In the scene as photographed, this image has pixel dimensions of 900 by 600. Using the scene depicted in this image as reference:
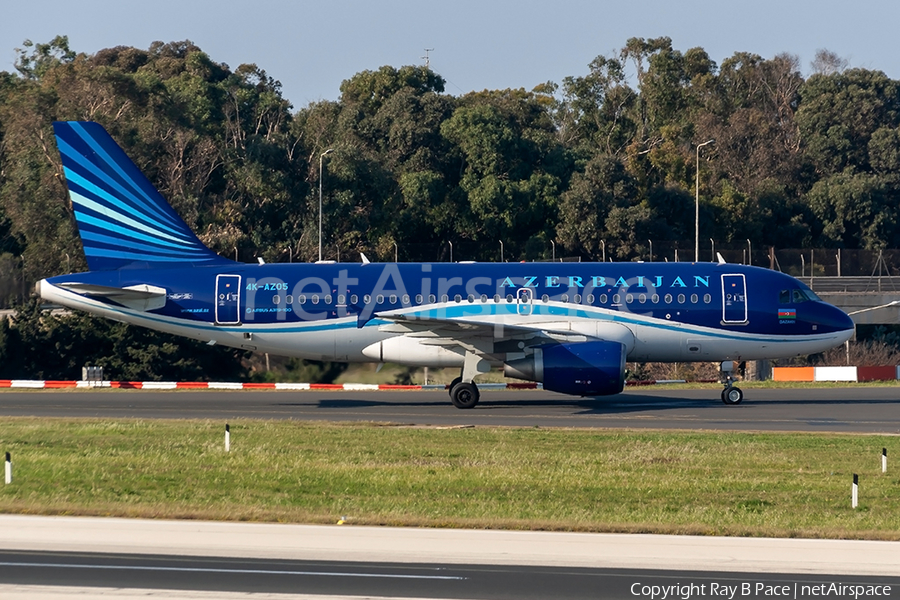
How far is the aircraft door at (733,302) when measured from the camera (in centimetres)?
3288

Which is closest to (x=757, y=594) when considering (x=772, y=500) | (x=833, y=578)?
(x=833, y=578)

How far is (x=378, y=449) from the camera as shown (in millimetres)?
23219

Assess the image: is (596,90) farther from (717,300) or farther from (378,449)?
(378,449)

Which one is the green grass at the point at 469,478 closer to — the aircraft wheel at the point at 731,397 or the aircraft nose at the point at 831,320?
the aircraft wheel at the point at 731,397

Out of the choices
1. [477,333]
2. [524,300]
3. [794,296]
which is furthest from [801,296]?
[477,333]

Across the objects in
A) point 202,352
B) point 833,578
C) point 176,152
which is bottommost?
point 833,578

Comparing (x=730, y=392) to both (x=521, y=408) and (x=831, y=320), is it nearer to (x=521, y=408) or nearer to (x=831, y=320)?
(x=831, y=320)

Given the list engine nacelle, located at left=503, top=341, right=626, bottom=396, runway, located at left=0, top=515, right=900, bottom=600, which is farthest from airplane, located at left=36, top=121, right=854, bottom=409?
runway, located at left=0, top=515, right=900, bottom=600

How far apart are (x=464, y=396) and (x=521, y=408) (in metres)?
1.81

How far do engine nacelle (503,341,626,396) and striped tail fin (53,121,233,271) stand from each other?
11.8 m

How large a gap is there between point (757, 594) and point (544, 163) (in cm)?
6552

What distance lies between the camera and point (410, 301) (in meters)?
32.8

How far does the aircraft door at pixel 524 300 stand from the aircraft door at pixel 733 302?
601 centimetres

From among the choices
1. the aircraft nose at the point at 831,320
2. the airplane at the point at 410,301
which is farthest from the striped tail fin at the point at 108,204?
the aircraft nose at the point at 831,320
